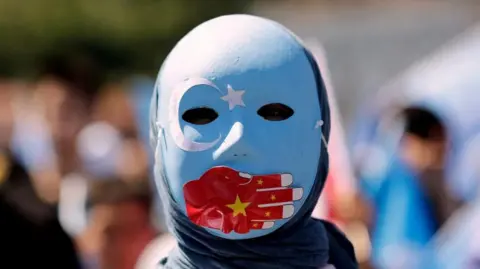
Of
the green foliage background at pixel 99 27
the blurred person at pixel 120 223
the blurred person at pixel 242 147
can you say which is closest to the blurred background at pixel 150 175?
the blurred person at pixel 120 223

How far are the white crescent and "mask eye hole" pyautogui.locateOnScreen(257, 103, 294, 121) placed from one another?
4.0 inches

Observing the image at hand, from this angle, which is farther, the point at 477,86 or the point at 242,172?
the point at 477,86

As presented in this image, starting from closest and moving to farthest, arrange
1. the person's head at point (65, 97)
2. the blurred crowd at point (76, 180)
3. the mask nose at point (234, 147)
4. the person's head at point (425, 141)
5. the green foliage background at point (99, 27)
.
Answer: the mask nose at point (234, 147) → the blurred crowd at point (76, 180) → the person's head at point (425, 141) → the person's head at point (65, 97) → the green foliage background at point (99, 27)

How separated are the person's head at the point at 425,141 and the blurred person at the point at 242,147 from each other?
2.39 metres

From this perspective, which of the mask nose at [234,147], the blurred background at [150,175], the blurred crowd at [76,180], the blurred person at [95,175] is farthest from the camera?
the blurred person at [95,175]

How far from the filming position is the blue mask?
7.79 feet

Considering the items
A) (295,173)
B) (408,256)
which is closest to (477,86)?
(408,256)

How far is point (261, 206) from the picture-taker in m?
2.39

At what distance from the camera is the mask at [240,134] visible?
2.37 m

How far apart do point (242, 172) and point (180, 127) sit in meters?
0.17

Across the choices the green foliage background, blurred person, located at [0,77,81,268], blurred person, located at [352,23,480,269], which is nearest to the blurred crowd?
blurred person, located at [0,77,81,268]

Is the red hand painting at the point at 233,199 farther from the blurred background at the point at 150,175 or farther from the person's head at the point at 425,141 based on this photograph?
the person's head at the point at 425,141

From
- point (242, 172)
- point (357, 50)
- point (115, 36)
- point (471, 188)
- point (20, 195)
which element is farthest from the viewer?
point (115, 36)

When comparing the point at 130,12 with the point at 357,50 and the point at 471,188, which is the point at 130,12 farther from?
the point at 471,188
